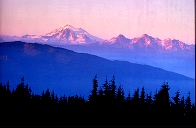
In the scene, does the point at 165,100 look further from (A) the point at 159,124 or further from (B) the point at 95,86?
(B) the point at 95,86

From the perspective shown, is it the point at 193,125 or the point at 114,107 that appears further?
the point at 114,107

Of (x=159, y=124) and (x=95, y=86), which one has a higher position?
(x=95, y=86)

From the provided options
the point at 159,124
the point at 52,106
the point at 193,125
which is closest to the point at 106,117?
the point at 159,124

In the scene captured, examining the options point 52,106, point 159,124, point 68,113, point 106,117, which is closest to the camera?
point 159,124

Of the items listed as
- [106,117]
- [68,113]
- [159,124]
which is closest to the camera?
[159,124]

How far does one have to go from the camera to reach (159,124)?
86.0 ft

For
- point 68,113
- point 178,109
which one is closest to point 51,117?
point 68,113

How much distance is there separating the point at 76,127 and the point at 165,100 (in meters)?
6.81

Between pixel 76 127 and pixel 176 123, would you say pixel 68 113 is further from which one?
pixel 176 123

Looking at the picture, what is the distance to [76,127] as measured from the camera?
26641 mm

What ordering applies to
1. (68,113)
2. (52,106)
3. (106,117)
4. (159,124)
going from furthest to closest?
(52,106) < (68,113) < (106,117) < (159,124)

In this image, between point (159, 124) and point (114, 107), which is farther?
point (114, 107)

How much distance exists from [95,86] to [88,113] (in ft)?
12.9

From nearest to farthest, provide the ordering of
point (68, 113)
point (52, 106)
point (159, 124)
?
point (159, 124), point (68, 113), point (52, 106)
